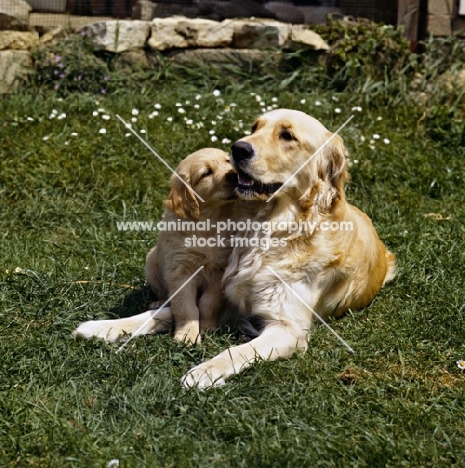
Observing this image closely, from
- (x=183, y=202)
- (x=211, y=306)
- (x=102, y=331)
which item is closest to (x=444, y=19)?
(x=183, y=202)

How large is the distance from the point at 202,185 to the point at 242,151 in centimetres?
36

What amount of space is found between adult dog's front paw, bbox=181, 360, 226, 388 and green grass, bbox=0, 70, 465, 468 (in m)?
0.06

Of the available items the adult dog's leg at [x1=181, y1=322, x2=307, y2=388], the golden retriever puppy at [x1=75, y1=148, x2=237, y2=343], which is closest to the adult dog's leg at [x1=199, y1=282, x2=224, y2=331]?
the golden retriever puppy at [x1=75, y1=148, x2=237, y2=343]

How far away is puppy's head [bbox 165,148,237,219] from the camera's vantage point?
4.04m

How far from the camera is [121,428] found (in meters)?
2.97

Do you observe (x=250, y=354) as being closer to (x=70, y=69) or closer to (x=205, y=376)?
(x=205, y=376)

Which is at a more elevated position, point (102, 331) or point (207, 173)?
point (207, 173)

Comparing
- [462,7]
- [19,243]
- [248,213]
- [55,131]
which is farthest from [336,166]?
[462,7]

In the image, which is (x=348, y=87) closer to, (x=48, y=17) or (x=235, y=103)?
(x=235, y=103)

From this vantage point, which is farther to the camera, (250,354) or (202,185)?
(202,185)

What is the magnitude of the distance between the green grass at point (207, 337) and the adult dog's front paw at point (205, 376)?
0.19ft

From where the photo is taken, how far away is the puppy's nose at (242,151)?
3.82 meters

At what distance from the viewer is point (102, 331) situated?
12.7 ft

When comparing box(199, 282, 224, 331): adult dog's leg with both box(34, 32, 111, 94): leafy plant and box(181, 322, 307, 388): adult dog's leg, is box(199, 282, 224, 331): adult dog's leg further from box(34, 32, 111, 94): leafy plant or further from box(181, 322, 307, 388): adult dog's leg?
box(34, 32, 111, 94): leafy plant
